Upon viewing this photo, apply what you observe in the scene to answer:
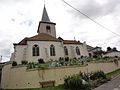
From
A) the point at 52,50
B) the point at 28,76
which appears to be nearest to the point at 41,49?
the point at 52,50

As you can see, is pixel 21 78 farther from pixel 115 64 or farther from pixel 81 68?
pixel 115 64

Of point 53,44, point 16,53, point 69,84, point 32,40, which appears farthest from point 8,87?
point 53,44

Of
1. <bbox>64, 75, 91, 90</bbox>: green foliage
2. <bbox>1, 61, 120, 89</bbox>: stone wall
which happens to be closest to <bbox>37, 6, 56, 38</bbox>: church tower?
<bbox>1, 61, 120, 89</bbox>: stone wall

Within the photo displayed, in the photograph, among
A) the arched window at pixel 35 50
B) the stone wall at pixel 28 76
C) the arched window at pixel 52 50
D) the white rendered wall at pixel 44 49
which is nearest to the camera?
the stone wall at pixel 28 76

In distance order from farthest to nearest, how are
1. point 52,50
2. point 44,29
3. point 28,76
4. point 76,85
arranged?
point 44,29 → point 52,50 → point 28,76 → point 76,85

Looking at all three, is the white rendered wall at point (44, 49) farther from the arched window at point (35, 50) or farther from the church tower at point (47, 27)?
the church tower at point (47, 27)

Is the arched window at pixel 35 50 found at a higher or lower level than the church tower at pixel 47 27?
lower

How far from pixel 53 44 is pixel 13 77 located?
46.0 ft

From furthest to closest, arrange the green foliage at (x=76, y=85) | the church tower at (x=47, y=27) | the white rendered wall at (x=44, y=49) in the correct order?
the church tower at (x=47, y=27)
the white rendered wall at (x=44, y=49)
the green foliage at (x=76, y=85)

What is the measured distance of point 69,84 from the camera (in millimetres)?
16047

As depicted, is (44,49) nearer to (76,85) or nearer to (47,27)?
(47,27)

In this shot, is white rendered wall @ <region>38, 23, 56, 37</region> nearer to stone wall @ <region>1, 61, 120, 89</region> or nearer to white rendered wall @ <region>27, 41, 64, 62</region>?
white rendered wall @ <region>27, 41, 64, 62</region>

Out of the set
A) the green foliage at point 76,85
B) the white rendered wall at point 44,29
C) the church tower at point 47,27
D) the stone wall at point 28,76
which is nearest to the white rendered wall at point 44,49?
the white rendered wall at point 44,29

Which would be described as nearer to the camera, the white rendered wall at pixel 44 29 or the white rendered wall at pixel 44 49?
the white rendered wall at pixel 44 49
